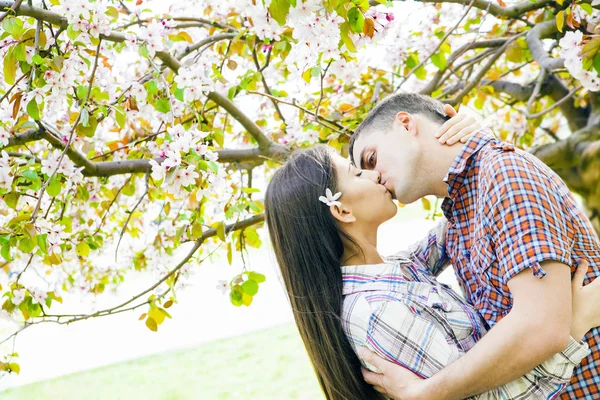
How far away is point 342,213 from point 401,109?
0.41m

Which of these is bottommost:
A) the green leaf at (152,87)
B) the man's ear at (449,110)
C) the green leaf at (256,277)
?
the green leaf at (256,277)

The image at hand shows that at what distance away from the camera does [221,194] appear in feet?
8.83

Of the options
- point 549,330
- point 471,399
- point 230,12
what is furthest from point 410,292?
point 230,12

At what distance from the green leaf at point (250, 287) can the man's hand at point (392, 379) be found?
3.23ft

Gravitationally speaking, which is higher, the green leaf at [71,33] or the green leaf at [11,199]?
the green leaf at [71,33]

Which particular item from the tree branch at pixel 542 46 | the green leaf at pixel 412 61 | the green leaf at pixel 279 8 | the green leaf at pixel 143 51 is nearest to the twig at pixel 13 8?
the green leaf at pixel 143 51

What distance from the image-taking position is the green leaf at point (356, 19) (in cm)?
171

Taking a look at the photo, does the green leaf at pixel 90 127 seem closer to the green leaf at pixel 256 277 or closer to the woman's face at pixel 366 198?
the green leaf at pixel 256 277

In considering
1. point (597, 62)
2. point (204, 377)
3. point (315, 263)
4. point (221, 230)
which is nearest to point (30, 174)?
point (221, 230)

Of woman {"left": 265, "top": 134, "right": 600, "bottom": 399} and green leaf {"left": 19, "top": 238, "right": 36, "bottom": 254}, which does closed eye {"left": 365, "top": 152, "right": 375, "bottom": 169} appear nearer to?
woman {"left": 265, "top": 134, "right": 600, "bottom": 399}

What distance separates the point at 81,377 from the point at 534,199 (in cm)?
764

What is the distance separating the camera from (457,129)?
69.1 inches

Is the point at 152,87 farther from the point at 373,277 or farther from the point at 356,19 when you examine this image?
the point at 373,277

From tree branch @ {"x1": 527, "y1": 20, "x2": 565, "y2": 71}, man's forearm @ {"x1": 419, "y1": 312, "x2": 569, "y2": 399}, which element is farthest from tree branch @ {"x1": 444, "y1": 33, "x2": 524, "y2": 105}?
man's forearm @ {"x1": 419, "y1": 312, "x2": 569, "y2": 399}
